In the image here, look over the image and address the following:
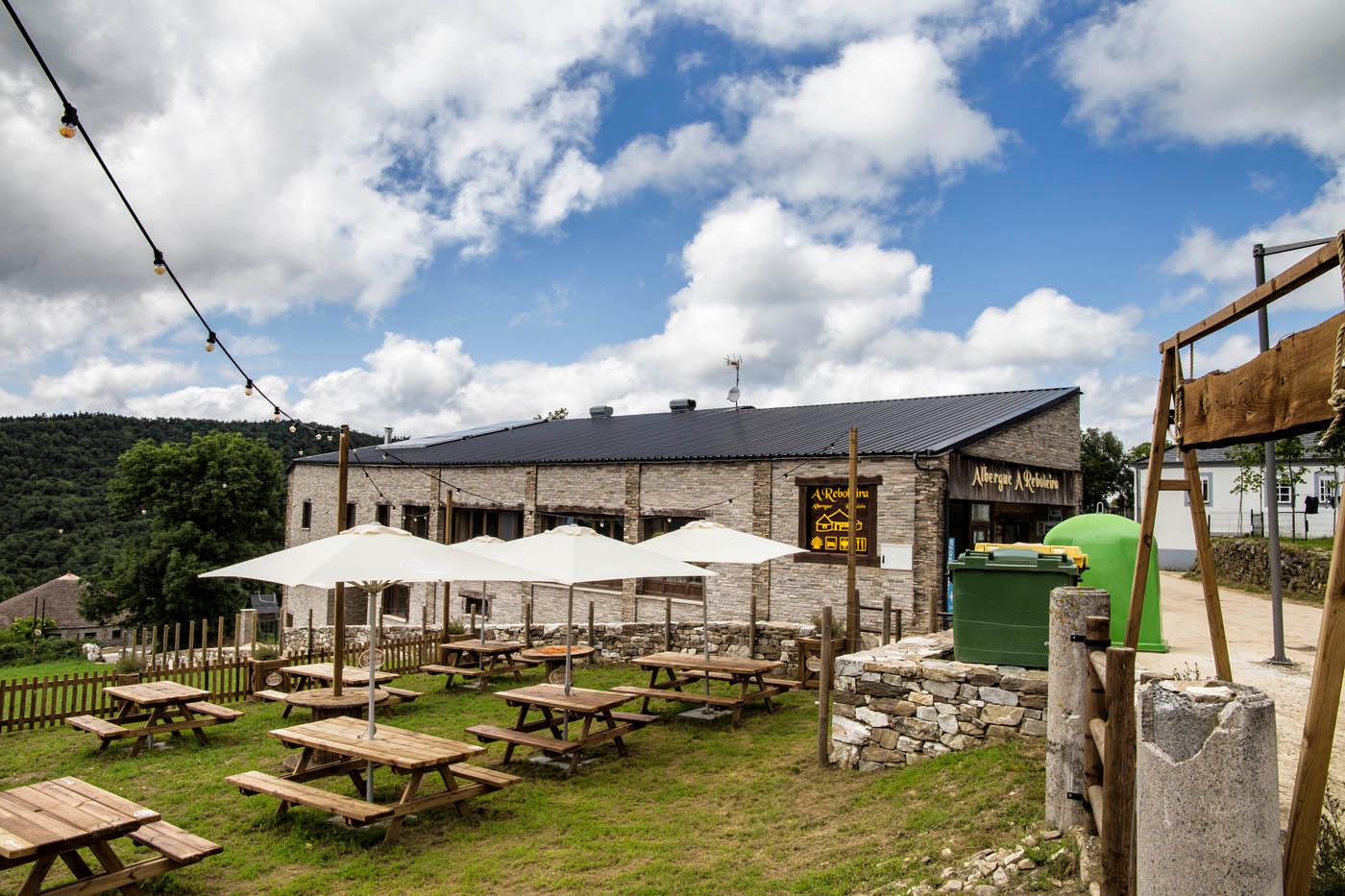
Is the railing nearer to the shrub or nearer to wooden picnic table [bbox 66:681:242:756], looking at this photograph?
wooden picnic table [bbox 66:681:242:756]

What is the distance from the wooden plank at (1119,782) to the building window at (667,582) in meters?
15.3

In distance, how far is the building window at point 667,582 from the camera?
62.8ft

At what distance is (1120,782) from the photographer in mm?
3650

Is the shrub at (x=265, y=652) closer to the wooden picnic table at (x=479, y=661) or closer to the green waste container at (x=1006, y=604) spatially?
the wooden picnic table at (x=479, y=661)

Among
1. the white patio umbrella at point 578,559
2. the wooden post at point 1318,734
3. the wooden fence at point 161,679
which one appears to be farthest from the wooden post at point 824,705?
the wooden fence at point 161,679

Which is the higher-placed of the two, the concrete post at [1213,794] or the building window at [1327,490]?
the building window at [1327,490]

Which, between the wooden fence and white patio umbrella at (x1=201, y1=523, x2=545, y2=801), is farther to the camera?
the wooden fence

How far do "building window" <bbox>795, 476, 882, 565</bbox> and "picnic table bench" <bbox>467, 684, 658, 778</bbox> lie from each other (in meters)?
8.03

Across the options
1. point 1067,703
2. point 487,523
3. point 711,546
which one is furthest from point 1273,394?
point 487,523

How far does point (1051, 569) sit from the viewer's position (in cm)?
756

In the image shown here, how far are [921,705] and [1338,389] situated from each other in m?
5.65

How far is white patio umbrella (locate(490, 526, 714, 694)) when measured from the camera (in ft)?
29.4

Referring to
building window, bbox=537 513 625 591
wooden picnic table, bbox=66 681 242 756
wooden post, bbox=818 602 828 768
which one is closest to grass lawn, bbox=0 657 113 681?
building window, bbox=537 513 625 591

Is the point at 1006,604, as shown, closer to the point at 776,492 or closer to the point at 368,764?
the point at 368,764
